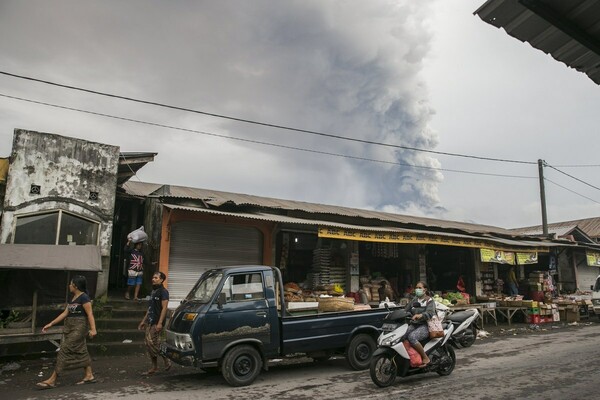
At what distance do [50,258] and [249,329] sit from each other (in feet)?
16.3

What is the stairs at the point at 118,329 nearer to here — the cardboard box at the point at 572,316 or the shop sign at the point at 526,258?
the shop sign at the point at 526,258

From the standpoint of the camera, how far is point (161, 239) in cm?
1166

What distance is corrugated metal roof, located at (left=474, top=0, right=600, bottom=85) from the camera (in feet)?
7.85

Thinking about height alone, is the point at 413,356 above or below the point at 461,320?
below

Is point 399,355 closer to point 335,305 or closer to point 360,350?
point 360,350

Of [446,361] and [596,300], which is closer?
[446,361]

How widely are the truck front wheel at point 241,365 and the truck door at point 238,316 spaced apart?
18 centimetres

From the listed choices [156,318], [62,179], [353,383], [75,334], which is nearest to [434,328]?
[353,383]

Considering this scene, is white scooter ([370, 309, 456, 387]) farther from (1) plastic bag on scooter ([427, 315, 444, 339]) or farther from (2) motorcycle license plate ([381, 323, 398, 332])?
(1) plastic bag on scooter ([427, 315, 444, 339])

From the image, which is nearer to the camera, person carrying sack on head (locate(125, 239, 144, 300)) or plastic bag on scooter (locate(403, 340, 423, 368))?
plastic bag on scooter (locate(403, 340, 423, 368))

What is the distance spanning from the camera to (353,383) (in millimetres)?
7035

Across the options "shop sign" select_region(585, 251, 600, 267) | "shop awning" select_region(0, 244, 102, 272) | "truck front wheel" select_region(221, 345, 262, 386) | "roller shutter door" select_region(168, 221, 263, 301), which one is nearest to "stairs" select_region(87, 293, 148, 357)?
A: "roller shutter door" select_region(168, 221, 263, 301)

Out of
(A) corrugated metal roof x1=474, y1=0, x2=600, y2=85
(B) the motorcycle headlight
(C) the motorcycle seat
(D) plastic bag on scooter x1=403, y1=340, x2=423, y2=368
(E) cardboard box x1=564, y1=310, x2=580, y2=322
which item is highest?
(A) corrugated metal roof x1=474, y1=0, x2=600, y2=85

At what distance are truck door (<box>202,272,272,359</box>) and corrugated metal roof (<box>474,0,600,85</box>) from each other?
577 centimetres
